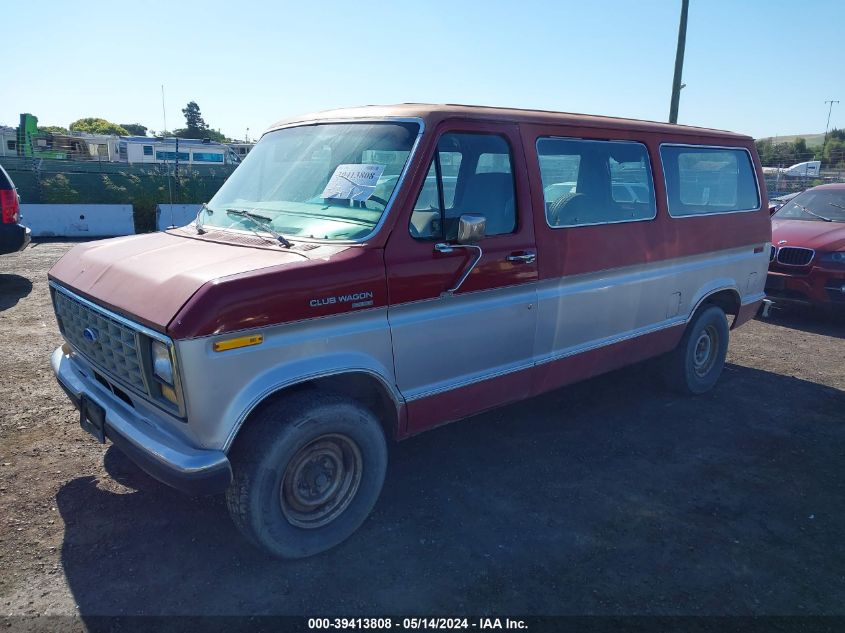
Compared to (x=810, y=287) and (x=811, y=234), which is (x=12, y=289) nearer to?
(x=810, y=287)

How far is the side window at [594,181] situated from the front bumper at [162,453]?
2.51 meters

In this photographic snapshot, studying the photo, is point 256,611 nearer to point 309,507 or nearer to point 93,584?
point 309,507

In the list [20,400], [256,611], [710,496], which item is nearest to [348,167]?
[256,611]

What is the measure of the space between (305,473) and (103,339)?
49.8 inches

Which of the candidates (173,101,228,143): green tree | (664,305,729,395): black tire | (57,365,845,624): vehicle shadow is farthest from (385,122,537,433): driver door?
(173,101,228,143): green tree

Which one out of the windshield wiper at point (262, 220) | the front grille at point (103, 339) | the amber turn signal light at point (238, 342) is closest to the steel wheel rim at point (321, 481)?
Answer: the amber turn signal light at point (238, 342)

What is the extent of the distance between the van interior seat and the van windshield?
507 mm

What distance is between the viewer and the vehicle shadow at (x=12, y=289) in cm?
783

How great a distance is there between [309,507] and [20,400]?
3113mm

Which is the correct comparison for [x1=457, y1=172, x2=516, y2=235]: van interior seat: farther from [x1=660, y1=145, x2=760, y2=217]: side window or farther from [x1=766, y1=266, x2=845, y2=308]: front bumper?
[x1=766, y1=266, x2=845, y2=308]: front bumper

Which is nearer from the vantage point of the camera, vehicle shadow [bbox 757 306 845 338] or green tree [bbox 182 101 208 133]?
Result: vehicle shadow [bbox 757 306 845 338]

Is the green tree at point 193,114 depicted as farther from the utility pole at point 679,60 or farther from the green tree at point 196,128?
the utility pole at point 679,60

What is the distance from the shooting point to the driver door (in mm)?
3322

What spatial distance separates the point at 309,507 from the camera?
3246 mm
